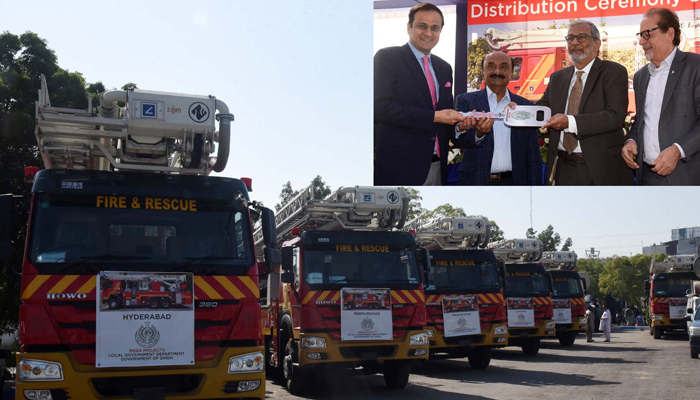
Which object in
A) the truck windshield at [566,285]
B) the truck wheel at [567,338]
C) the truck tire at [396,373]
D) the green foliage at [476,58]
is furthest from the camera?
the truck wheel at [567,338]

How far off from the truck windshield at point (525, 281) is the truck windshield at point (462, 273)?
384cm

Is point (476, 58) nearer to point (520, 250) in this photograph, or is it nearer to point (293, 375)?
point (520, 250)

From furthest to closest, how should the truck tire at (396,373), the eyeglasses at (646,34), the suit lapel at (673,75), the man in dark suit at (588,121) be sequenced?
the eyeglasses at (646,34)
the man in dark suit at (588,121)
the suit lapel at (673,75)
the truck tire at (396,373)

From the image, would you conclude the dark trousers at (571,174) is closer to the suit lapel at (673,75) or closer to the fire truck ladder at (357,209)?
the suit lapel at (673,75)

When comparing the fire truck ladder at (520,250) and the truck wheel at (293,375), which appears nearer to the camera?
the truck wheel at (293,375)

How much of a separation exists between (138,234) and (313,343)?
448 cm

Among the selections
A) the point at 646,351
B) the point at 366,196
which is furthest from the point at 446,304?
the point at 646,351

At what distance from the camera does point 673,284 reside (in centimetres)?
2586

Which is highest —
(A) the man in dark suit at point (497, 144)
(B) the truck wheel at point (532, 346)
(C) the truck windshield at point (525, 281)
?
(A) the man in dark suit at point (497, 144)

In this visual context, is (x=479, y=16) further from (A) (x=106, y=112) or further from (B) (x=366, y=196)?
(A) (x=106, y=112)

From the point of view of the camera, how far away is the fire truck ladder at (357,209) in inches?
494

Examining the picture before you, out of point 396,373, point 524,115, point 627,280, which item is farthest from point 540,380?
point 627,280

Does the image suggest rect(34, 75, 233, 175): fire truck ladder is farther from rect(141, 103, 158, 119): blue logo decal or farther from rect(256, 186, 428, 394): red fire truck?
rect(256, 186, 428, 394): red fire truck

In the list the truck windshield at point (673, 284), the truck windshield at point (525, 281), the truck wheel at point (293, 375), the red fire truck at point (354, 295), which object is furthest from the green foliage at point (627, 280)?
the truck wheel at point (293, 375)
